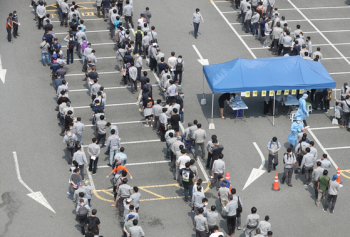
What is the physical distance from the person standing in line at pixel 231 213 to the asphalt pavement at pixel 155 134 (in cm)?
55

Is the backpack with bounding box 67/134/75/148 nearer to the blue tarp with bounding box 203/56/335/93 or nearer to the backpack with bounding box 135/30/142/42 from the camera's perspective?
the blue tarp with bounding box 203/56/335/93

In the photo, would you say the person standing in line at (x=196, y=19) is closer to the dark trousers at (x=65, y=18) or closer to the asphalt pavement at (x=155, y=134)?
the asphalt pavement at (x=155, y=134)

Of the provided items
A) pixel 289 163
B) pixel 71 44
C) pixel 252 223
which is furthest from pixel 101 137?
pixel 252 223

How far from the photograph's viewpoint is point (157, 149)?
78.6ft

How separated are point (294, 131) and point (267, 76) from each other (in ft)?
11.4

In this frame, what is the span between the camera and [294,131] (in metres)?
23.3

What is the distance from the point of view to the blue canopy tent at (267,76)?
2516 cm

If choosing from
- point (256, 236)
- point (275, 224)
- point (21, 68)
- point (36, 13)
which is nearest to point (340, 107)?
point (275, 224)

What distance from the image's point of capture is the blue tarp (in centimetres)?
2516

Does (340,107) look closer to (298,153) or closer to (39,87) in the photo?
(298,153)

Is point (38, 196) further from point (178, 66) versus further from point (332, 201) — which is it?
point (332, 201)

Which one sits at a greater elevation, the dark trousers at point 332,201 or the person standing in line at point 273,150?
the person standing in line at point 273,150

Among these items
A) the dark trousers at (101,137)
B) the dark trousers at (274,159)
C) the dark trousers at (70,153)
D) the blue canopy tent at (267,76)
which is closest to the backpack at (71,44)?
the dark trousers at (101,137)

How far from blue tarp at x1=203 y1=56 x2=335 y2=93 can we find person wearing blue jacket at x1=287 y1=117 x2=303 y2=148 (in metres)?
2.67
